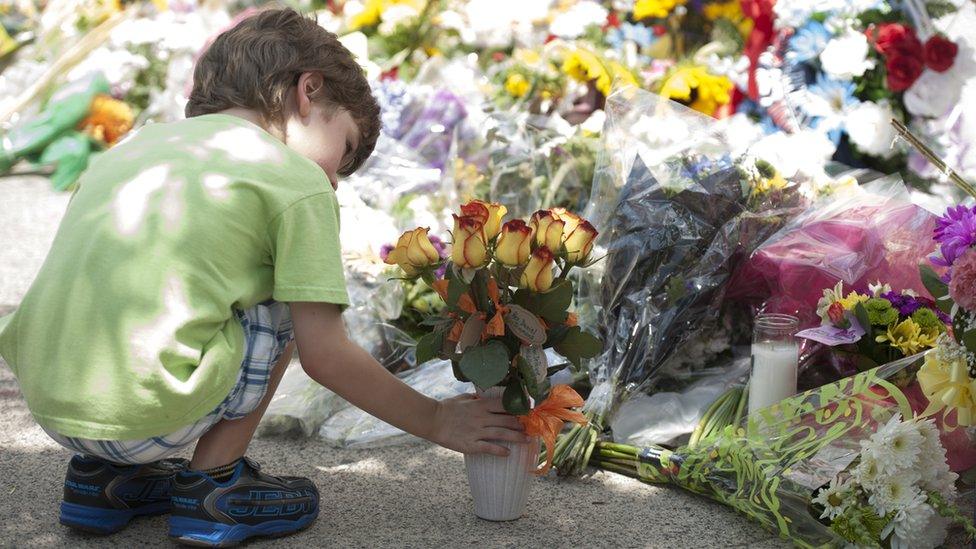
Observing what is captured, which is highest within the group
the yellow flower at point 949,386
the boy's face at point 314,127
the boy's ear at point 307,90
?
the boy's ear at point 307,90

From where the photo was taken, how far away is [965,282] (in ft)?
6.24

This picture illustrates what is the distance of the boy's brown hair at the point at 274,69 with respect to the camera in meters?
2.10

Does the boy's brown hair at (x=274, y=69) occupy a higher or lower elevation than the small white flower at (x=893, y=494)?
higher

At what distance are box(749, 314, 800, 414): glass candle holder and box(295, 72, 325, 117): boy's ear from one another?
1005 millimetres

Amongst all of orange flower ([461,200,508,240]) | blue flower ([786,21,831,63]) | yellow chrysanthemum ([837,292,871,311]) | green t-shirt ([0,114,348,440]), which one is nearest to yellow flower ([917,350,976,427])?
yellow chrysanthemum ([837,292,871,311])

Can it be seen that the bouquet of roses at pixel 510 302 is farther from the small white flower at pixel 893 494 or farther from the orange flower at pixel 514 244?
the small white flower at pixel 893 494

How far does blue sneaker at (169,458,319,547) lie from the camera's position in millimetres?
2029

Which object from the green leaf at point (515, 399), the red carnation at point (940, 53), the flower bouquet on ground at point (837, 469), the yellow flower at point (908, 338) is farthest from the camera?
the red carnation at point (940, 53)

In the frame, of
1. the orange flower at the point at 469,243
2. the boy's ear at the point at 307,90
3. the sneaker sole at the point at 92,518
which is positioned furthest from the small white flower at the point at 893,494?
the sneaker sole at the point at 92,518

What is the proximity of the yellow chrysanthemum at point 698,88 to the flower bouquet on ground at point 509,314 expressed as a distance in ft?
7.18

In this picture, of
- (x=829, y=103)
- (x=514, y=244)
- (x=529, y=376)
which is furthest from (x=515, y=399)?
(x=829, y=103)

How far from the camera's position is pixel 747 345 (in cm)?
270

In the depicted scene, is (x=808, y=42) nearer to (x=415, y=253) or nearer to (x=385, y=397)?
(x=415, y=253)

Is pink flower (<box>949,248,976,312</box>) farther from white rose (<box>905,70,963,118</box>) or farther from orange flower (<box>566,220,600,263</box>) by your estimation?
white rose (<box>905,70,963,118</box>)
